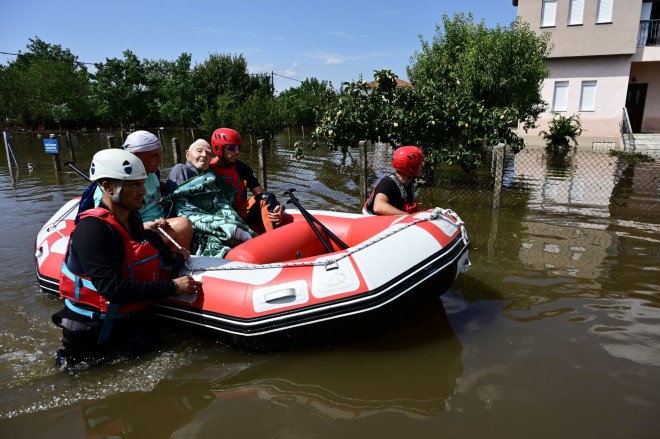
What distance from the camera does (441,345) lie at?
338 centimetres

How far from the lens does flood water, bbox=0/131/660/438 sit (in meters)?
2.55

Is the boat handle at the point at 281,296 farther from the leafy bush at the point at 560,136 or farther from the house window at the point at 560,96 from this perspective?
the house window at the point at 560,96

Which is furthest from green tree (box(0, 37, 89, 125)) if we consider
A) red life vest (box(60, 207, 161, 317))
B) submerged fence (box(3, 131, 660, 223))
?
red life vest (box(60, 207, 161, 317))

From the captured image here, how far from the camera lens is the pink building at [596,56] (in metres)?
16.7

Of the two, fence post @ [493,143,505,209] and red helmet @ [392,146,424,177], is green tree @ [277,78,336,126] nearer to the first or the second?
fence post @ [493,143,505,209]

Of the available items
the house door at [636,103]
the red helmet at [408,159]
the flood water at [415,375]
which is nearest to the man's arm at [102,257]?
the flood water at [415,375]

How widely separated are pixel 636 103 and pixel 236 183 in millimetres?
20836

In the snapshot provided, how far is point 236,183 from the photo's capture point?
4.49m

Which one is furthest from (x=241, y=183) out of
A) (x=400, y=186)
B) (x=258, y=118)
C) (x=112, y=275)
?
(x=258, y=118)

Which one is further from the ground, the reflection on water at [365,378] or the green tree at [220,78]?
the green tree at [220,78]

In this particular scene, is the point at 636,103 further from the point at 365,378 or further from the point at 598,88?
the point at 365,378

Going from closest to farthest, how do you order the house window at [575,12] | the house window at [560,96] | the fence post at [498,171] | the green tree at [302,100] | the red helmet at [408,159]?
the red helmet at [408,159]
the fence post at [498,171]
the house window at [575,12]
the house window at [560,96]
the green tree at [302,100]

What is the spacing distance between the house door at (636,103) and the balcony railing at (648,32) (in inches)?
79.7

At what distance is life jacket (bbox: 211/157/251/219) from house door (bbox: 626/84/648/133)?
2053cm
